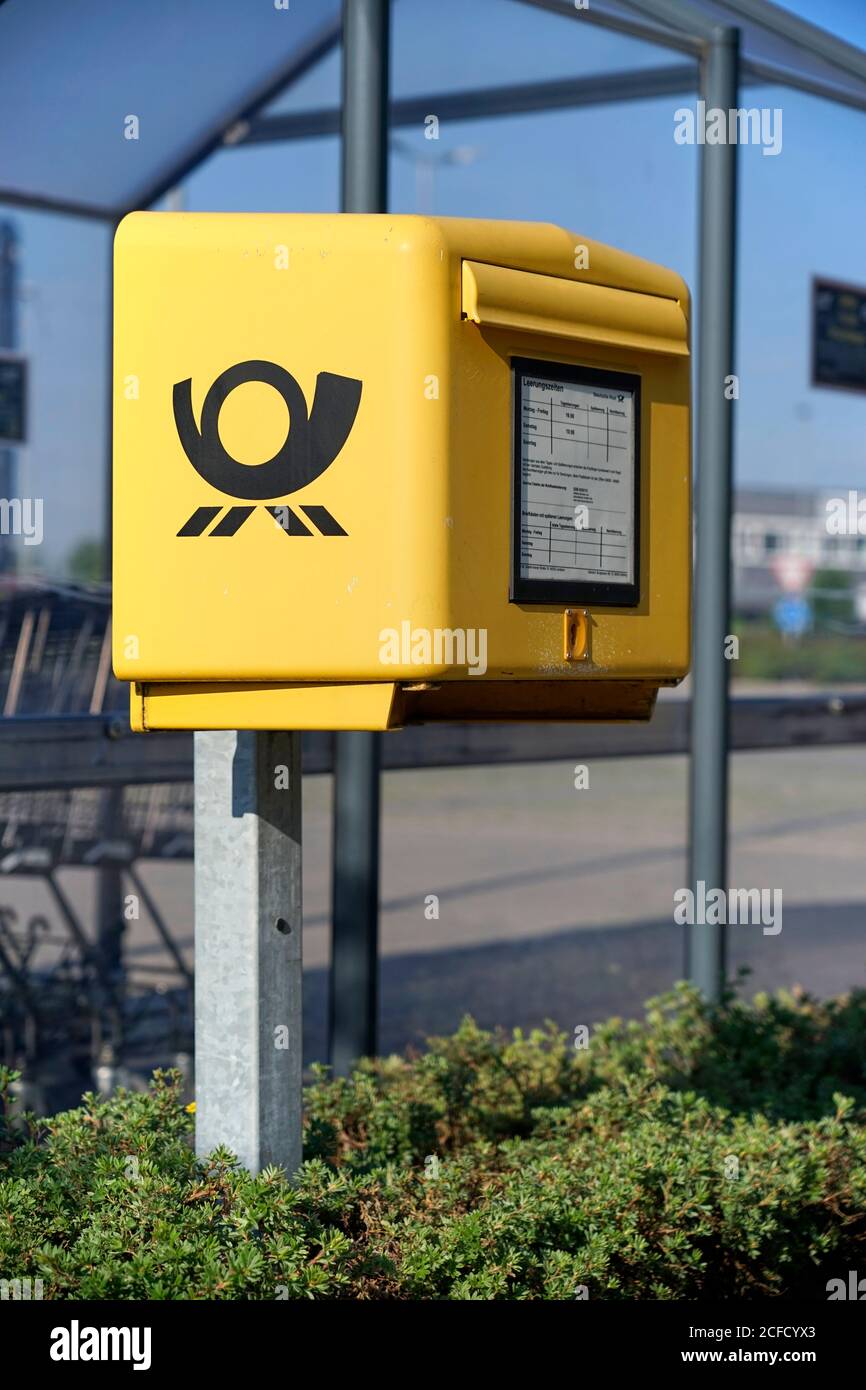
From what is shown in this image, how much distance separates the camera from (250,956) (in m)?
2.55

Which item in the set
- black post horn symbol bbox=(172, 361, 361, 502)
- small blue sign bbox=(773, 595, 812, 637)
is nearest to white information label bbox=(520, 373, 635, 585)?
black post horn symbol bbox=(172, 361, 361, 502)

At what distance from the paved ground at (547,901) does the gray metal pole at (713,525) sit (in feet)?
3.77

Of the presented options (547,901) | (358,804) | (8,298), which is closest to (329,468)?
(358,804)

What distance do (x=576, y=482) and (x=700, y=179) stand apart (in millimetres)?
2742

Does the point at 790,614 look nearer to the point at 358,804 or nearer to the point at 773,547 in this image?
the point at 773,547

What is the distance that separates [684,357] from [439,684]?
80cm

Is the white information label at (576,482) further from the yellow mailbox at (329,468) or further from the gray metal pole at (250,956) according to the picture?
the gray metal pole at (250,956)

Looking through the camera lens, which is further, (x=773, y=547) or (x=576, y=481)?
(x=773, y=547)

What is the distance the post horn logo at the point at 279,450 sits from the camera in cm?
228

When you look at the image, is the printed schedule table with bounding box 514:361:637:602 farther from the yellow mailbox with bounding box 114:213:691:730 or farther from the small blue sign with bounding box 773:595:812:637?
the small blue sign with bounding box 773:595:812:637

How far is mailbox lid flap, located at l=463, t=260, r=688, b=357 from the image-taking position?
2.35m

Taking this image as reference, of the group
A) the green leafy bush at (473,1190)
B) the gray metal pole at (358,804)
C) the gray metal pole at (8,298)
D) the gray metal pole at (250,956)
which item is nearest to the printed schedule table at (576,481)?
the gray metal pole at (250,956)

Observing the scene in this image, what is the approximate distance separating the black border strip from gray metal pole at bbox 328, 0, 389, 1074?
4.83 ft
